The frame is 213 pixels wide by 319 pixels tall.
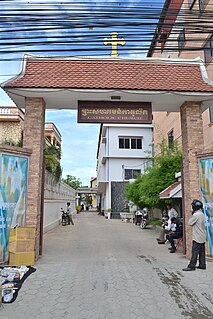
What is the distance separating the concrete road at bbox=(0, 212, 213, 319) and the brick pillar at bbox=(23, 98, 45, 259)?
4.08 ft

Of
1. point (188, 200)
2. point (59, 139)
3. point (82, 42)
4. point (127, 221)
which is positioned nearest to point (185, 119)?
point (188, 200)

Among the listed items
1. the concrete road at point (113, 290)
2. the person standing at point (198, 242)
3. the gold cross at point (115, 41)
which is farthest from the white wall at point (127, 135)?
the person standing at point (198, 242)

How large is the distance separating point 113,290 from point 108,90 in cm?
519

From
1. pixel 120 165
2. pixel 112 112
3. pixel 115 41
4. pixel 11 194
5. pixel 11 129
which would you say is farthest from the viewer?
A: pixel 120 165

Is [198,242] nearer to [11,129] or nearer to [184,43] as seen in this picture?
[184,43]

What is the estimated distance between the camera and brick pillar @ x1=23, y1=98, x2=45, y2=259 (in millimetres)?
7484

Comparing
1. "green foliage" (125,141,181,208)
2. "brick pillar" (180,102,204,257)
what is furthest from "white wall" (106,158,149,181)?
"brick pillar" (180,102,204,257)

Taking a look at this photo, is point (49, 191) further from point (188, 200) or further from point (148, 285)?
point (148, 285)

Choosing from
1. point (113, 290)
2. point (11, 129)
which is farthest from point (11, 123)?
point (113, 290)

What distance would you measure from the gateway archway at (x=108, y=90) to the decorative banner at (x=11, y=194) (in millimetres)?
208

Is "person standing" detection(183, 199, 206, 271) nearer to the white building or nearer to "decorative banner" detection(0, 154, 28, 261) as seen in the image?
"decorative banner" detection(0, 154, 28, 261)

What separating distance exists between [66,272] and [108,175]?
24.1m

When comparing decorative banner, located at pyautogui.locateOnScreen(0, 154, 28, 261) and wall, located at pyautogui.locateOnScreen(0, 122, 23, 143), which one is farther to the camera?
wall, located at pyautogui.locateOnScreen(0, 122, 23, 143)

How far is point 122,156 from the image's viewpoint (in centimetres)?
3052
